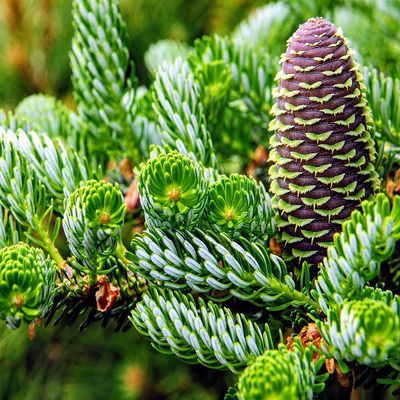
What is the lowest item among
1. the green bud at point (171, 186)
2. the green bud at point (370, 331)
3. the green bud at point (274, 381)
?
the green bud at point (274, 381)

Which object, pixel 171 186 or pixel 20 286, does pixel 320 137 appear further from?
pixel 20 286

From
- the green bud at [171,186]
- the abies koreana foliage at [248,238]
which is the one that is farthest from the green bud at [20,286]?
the green bud at [171,186]

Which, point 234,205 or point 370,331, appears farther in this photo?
point 234,205

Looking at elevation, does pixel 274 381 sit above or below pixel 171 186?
below

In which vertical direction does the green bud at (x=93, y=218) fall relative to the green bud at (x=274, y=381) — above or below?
above

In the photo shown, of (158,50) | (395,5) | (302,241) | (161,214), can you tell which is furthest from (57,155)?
(395,5)

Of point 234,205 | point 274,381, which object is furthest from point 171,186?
point 274,381

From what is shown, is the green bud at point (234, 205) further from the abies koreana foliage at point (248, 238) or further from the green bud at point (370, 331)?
the green bud at point (370, 331)

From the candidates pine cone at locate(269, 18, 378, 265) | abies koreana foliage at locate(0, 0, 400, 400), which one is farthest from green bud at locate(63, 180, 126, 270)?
pine cone at locate(269, 18, 378, 265)

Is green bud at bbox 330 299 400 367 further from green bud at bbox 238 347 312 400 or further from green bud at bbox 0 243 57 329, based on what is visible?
green bud at bbox 0 243 57 329
